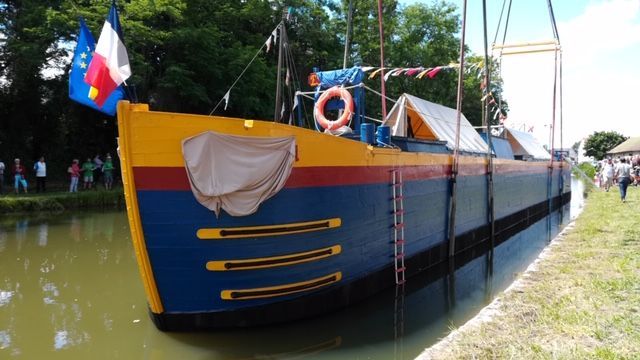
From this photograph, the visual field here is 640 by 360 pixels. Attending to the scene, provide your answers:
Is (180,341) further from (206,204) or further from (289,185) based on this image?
(289,185)

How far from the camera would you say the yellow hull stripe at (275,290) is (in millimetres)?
5492

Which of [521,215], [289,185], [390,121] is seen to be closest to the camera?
[289,185]

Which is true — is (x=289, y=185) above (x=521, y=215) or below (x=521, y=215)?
above

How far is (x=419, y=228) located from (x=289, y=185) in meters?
3.56

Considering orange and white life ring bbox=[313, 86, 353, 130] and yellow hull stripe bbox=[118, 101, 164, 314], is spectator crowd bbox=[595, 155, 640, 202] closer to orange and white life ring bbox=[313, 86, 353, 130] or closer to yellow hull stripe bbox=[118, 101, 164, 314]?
orange and white life ring bbox=[313, 86, 353, 130]

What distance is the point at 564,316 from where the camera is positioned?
4918 millimetres

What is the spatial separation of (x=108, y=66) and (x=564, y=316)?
17.2ft

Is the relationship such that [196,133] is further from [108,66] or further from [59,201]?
[59,201]

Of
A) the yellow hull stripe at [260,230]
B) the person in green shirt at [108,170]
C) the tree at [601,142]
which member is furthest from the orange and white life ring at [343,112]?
the tree at [601,142]

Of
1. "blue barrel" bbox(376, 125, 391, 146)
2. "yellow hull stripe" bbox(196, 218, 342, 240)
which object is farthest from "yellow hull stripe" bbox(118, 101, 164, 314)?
"blue barrel" bbox(376, 125, 391, 146)

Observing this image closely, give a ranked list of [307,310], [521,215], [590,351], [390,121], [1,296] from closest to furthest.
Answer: [590,351], [307,310], [1,296], [390,121], [521,215]

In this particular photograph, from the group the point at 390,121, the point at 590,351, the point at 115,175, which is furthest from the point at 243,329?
the point at 115,175

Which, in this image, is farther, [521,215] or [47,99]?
[47,99]

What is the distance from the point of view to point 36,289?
7465 mm
